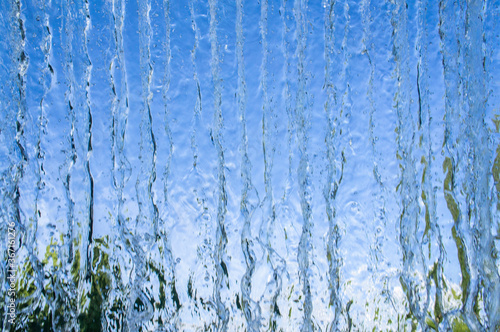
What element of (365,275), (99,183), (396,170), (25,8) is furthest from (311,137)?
(25,8)

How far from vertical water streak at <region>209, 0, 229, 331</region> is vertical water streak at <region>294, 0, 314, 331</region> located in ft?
0.80

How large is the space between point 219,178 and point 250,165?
11cm

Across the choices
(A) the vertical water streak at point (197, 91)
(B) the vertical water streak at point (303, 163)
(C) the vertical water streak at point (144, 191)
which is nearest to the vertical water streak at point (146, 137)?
(C) the vertical water streak at point (144, 191)

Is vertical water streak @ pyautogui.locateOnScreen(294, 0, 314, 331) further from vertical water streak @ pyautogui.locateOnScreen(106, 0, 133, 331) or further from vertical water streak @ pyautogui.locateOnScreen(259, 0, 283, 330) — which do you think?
vertical water streak @ pyautogui.locateOnScreen(106, 0, 133, 331)

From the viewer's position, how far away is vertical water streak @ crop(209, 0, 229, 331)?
55.0 inches

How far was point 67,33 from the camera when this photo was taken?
4.92 feet

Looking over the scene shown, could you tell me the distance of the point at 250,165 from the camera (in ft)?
4.88

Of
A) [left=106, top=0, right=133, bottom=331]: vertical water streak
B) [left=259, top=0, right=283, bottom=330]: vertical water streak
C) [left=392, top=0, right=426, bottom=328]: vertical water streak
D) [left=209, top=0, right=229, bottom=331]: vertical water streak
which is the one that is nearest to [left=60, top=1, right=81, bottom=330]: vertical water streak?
[left=106, top=0, right=133, bottom=331]: vertical water streak

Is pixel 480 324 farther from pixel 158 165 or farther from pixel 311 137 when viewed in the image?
pixel 158 165

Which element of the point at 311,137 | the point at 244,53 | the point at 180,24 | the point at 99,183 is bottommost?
the point at 99,183

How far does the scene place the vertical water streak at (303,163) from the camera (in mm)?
1399

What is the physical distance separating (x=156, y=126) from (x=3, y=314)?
0.74 m

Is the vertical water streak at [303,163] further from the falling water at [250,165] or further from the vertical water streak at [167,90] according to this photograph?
the vertical water streak at [167,90]

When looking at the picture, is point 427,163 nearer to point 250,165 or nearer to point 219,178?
point 250,165
